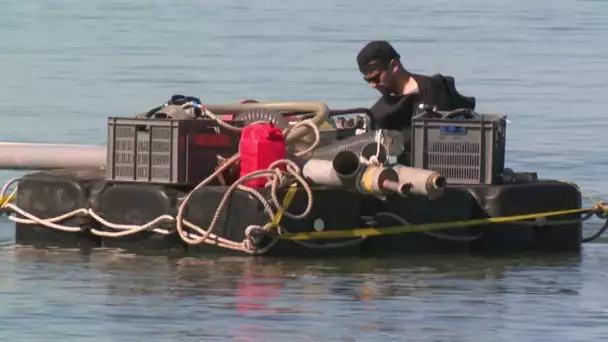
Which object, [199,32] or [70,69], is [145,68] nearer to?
[70,69]

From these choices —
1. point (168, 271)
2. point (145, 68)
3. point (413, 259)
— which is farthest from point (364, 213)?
point (145, 68)

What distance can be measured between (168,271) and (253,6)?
30.1 m

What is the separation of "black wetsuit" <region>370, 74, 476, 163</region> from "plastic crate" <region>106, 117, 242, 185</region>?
1286 mm

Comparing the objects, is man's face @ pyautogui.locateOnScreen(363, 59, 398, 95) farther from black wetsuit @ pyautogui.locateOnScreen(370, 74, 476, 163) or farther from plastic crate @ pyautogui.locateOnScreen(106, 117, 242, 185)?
plastic crate @ pyautogui.locateOnScreen(106, 117, 242, 185)

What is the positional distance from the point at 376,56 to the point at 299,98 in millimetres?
9765

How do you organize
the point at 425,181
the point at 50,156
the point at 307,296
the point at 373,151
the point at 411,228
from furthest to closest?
the point at 50,156
the point at 411,228
the point at 373,151
the point at 425,181
the point at 307,296

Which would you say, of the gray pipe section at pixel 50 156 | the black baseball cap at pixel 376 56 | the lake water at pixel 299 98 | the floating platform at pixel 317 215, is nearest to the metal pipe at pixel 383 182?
the floating platform at pixel 317 215

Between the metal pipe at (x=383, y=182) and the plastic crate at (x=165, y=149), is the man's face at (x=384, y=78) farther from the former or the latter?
the metal pipe at (x=383, y=182)

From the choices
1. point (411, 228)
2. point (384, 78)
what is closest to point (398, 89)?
point (384, 78)

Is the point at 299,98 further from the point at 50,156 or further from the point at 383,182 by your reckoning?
the point at 383,182

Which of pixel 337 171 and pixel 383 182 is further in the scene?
pixel 337 171

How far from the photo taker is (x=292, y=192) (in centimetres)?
1428

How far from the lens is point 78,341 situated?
39.9ft

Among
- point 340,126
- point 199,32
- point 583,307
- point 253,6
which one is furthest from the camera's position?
point 253,6
